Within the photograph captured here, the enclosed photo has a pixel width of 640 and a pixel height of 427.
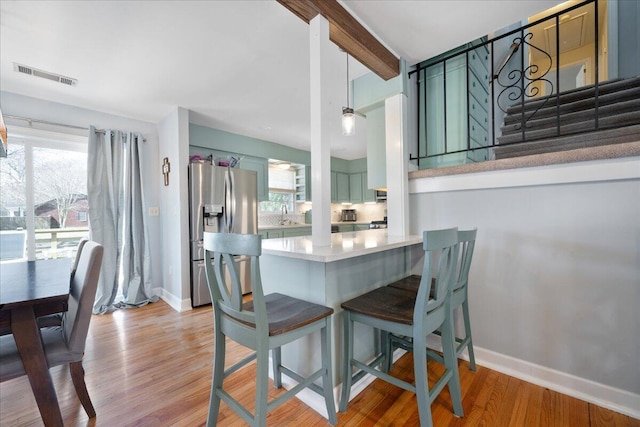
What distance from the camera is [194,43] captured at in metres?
2.03

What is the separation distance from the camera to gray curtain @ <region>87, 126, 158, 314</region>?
124 inches

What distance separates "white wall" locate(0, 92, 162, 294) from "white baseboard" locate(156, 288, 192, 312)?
26 centimetres

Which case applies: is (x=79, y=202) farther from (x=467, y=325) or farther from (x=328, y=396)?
(x=467, y=325)

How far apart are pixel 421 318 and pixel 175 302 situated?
315 cm

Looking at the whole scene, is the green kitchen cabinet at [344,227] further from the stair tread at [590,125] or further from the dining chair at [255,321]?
the dining chair at [255,321]

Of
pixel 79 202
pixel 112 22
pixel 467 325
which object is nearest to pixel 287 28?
pixel 112 22

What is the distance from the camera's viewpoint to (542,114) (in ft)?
8.20

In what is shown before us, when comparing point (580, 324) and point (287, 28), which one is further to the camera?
point (287, 28)

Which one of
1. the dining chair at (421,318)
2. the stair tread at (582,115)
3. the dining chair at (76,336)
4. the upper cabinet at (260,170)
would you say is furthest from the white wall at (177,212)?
the stair tread at (582,115)

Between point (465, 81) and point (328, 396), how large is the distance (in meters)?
2.70

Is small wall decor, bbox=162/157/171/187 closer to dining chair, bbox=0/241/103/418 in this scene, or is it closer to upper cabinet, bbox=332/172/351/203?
dining chair, bbox=0/241/103/418

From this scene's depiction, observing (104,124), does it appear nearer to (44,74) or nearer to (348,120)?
(44,74)

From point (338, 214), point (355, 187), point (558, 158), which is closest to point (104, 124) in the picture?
point (558, 158)

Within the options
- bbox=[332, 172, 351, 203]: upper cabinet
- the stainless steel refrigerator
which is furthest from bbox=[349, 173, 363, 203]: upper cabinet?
the stainless steel refrigerator
